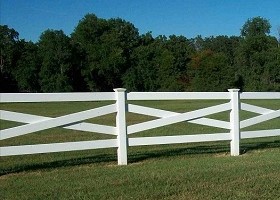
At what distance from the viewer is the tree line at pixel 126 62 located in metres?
100

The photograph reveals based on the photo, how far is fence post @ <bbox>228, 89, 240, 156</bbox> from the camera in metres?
10.4

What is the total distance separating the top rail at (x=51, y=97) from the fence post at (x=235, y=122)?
108 inches

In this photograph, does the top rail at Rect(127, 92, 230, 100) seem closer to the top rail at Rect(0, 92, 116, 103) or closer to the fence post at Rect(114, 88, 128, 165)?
the fence post at Rect(114, 88, 128, 165)

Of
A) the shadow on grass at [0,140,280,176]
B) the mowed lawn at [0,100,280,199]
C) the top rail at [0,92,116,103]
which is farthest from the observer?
the shadow on grass at [0,140,280,176]

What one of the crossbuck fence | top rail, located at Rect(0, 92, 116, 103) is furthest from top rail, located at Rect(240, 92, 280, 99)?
top rail, located at Rect(0, 92, 116, 103)

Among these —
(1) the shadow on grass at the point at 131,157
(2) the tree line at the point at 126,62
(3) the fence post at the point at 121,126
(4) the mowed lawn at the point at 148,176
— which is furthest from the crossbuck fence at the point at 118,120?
(2) the tree line at the point at 126,62

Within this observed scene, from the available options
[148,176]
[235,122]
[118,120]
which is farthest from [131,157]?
[148,176]

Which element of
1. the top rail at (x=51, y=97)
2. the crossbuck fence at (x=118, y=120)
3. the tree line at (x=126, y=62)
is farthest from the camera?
the tree line at (x=126, y=62)

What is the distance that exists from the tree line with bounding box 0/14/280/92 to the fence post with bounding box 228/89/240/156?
85.0 meters

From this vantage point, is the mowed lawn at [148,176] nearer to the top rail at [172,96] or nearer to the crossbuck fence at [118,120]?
the crossbuck fence at [118,120]

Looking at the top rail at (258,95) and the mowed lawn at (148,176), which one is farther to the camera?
the top rail at (258,95)

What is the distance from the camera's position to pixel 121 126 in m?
9.14

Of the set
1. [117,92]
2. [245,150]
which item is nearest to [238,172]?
[117,92]

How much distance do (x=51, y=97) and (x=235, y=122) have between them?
4096mm
